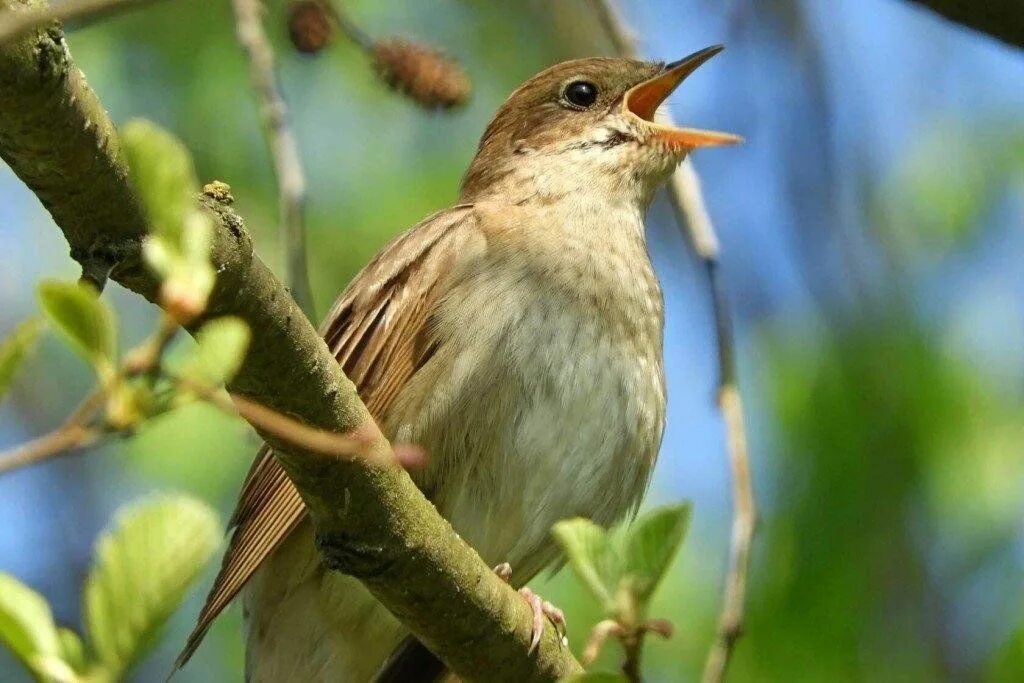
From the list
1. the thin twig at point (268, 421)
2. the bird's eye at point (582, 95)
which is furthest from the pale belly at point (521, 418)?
the bird's eye at point (582, 95)

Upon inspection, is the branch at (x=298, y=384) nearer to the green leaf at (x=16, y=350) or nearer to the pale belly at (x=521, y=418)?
the pale belly at (x=521, y=418)

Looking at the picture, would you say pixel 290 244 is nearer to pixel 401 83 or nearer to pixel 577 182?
pixel 401 83

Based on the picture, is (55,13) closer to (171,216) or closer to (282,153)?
(171,216)

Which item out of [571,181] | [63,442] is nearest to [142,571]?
[63,442]

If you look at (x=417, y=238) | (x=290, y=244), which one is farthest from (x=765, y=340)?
(x=290, y=244)

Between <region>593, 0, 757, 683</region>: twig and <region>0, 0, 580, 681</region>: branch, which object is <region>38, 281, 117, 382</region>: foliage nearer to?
<region>0, 0, 580, 681</region>: branch

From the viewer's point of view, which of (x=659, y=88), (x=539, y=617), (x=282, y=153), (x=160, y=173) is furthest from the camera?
(x=659, y=88)

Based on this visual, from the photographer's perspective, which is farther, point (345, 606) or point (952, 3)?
point (345, 606)
